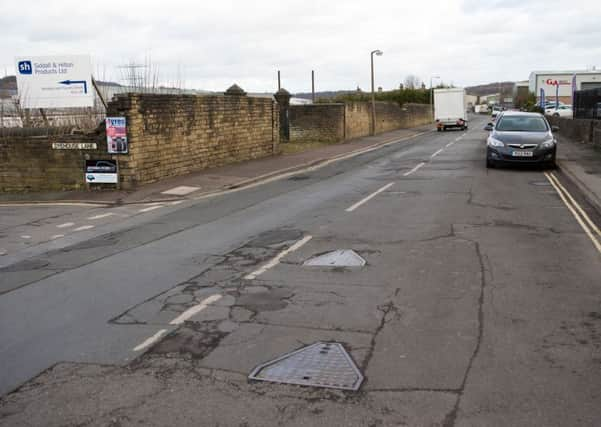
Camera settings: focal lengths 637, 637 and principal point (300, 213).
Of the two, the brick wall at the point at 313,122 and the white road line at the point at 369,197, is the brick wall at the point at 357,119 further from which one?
the white road line at the point at 369,197

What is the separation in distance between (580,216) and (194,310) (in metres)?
7.98

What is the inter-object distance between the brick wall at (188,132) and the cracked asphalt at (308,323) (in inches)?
218

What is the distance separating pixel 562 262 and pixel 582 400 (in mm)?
4053

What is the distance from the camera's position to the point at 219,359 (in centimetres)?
493

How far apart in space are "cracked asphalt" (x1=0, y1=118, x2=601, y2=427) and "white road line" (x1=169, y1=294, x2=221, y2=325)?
0.12 feet

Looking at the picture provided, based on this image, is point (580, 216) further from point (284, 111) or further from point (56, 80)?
point (284, 111)

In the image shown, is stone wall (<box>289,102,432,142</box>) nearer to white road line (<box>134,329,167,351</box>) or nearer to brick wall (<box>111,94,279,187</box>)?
brick wall (<box>111,94,279,187</box>)

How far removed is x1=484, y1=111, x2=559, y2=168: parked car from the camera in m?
18.7

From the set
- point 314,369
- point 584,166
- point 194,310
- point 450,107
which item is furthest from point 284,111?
point 314,369

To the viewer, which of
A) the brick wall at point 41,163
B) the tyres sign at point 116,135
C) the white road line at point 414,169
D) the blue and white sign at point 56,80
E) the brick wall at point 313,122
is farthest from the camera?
the brick wall at point 313,122

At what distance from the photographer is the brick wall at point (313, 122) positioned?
35500 mm

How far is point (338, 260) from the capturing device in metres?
8.19

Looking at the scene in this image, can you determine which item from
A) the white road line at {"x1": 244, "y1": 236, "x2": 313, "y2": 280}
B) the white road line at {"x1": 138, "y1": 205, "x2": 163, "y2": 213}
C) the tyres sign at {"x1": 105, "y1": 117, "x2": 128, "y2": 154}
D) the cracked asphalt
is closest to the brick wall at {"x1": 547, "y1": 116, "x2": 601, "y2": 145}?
the cracked asphalt

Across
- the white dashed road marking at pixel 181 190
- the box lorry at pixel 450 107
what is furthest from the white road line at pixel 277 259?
the box lorry at pixel 450 107
